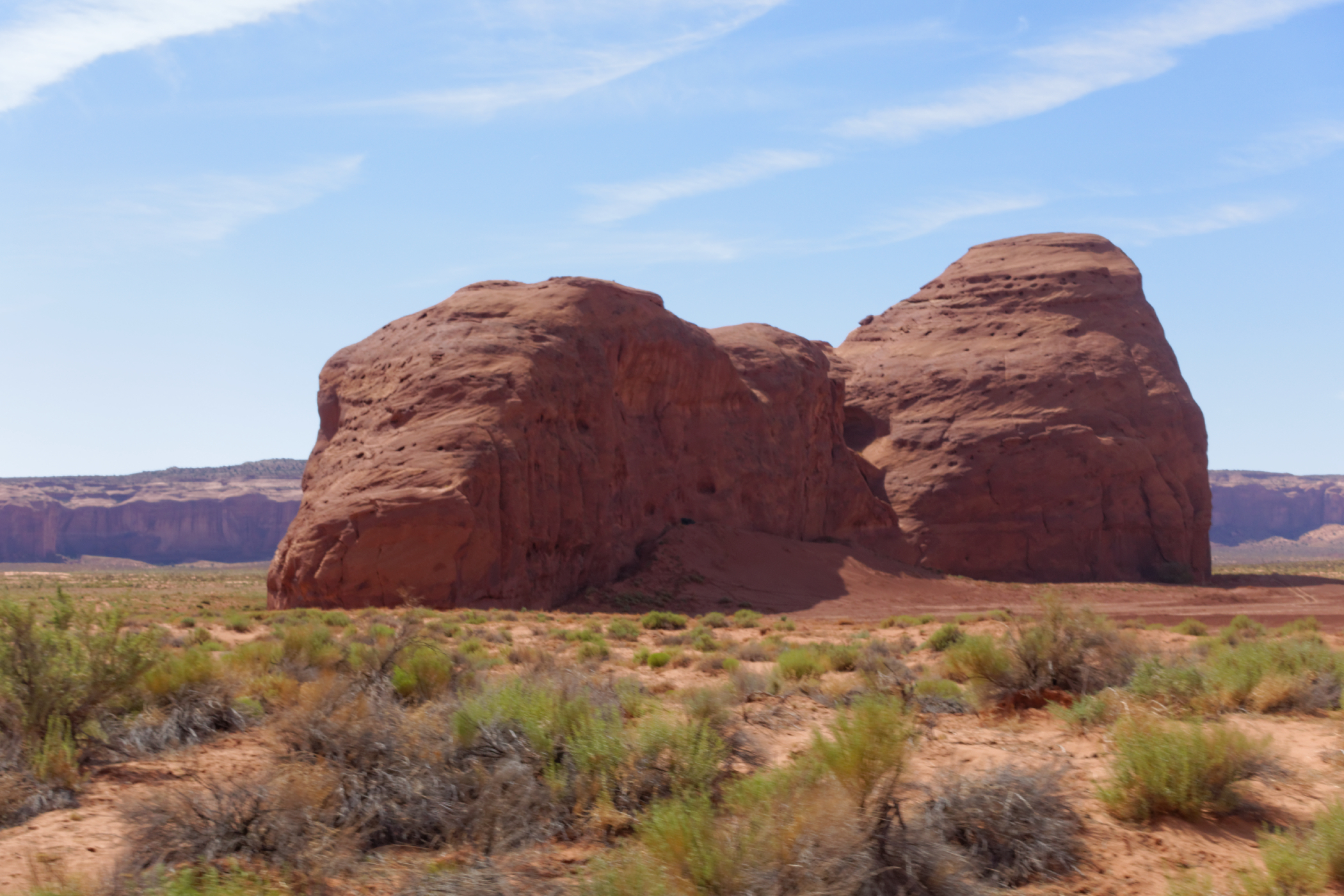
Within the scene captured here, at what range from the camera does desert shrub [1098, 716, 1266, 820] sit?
6445mm

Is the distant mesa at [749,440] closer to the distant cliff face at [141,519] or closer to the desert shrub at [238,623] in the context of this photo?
the desert shrub at [238,623]

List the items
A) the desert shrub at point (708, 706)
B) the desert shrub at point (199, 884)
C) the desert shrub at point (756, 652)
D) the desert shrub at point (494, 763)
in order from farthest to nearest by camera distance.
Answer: the desert shrub at point (756, 652) < the desert shrub at point (708, 706) < the desert shrub at point (494, 763) < the desert shrub at point (199, 884)

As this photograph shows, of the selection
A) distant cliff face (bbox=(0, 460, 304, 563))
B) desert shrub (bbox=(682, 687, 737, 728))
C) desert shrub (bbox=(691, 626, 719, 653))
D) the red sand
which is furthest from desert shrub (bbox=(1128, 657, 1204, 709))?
distant cliff face (bbox=(0, 460, 304, 563))

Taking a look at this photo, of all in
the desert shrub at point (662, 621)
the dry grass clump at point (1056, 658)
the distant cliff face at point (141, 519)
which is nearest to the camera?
the dry grass clump at point (1056, 658)

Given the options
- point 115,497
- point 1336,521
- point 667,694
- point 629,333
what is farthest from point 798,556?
point 1336,521

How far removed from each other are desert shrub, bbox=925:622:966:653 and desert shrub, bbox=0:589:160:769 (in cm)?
1156

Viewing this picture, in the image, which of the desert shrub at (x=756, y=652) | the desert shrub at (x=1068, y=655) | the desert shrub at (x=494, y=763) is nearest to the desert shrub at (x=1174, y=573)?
the desert shrub at (x=756, y=652)

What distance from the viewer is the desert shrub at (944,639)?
1603 cm

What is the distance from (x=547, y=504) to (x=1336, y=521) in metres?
144

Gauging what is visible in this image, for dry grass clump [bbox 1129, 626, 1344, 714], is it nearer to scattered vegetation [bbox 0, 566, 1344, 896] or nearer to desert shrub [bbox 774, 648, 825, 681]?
scattered vegetation [bbox 0, 566, 1344, 896]

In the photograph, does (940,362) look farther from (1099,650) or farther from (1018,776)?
(1018,776)

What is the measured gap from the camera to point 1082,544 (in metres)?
42.0

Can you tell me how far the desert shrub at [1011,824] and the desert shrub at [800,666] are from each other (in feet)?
19.2

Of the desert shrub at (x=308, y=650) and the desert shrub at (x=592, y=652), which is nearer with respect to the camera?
the desert shrub at (x=308, y=650)
